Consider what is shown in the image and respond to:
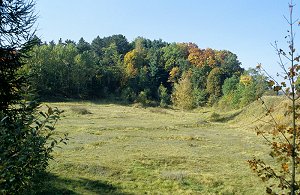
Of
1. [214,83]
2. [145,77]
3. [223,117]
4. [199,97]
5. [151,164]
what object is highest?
[145,77]

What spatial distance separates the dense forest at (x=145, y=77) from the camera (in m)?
80.4

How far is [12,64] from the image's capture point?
12883mm

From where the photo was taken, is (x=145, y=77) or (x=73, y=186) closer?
(x=73, y=186)

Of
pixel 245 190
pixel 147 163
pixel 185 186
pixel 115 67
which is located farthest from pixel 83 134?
pixel 115 67

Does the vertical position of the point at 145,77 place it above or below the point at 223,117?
above

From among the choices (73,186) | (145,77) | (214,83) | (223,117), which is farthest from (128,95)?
(73,186)

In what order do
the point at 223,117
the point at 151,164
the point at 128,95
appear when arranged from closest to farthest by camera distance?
the point at 151,164 → the point at 223,117 → the point at 128,95

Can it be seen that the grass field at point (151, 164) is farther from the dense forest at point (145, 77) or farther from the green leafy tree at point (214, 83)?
the green leafy tree at point (214, 83)

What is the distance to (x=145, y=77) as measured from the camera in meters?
103

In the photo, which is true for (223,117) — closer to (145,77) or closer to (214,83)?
(214,83)

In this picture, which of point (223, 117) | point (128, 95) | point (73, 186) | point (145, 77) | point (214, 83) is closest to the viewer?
point (73, 186)

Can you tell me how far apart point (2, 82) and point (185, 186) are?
10.9m

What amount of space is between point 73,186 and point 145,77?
86.9 m

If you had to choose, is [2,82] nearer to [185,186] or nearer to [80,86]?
[185,186]
